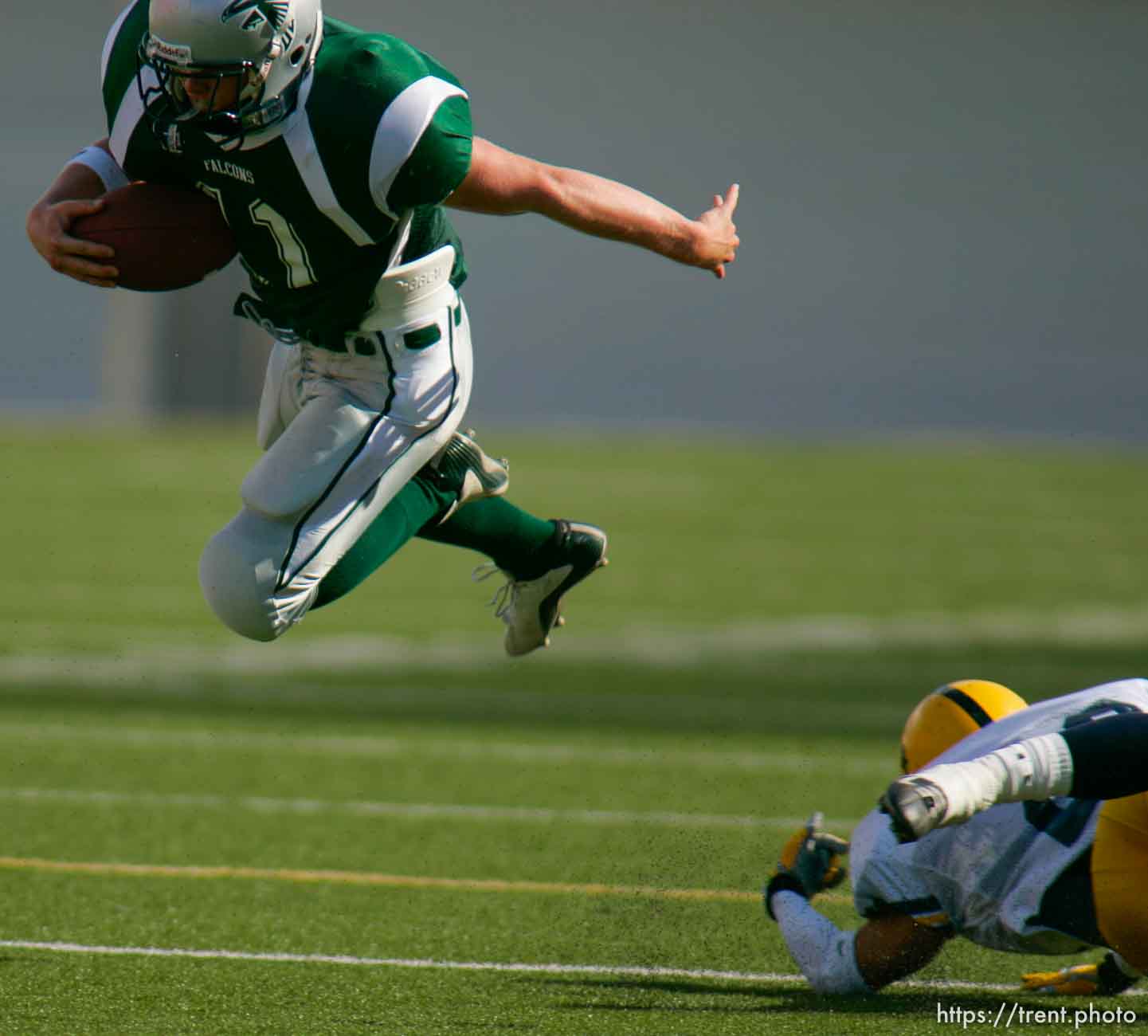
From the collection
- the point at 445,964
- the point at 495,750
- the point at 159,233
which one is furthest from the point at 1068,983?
the point at 495,750

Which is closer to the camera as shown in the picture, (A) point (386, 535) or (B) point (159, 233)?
(B) point (159, 233)

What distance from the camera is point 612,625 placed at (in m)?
9.87

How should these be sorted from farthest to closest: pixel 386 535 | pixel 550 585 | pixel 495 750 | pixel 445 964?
pixel 495 750
pixel 550 585
pixel 386 535
pixel 445 964

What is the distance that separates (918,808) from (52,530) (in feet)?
33.8

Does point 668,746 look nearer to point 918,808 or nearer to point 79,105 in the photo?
point 918,808

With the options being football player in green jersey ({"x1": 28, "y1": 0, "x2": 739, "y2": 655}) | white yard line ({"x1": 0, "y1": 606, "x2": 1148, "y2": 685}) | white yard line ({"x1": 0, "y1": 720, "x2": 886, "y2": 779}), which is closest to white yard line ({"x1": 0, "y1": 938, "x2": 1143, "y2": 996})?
football player in green jersey ({"x1": 28, "y1": 0, "x2": 739, "y2": 655})

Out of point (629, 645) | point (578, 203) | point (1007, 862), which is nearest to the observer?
point (1007, 862)

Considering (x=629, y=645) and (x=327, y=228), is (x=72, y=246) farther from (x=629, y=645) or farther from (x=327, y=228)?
(x=629, y=645)

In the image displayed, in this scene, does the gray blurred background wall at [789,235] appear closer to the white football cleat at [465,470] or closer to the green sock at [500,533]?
the green sock at [500,533]

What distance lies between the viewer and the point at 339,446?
12.7 feet

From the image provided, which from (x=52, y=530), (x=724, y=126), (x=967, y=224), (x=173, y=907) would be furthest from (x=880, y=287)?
(x=173, y=907)

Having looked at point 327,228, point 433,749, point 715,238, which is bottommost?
point 433,749

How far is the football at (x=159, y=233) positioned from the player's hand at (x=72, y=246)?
0.06ft

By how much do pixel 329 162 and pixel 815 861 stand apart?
1676 mm
